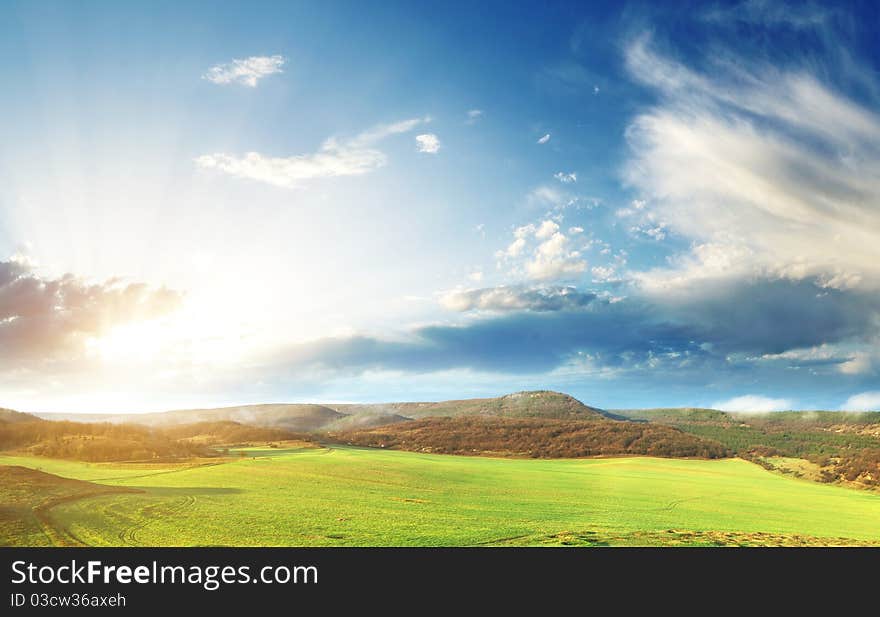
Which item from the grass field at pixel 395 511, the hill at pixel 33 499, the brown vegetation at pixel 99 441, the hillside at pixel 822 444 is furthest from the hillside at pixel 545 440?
the hill at pixel 33 499

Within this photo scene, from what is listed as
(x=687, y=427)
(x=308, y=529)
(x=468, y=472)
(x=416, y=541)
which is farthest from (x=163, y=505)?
(x=687, y=427)

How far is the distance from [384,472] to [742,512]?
96.5 ft

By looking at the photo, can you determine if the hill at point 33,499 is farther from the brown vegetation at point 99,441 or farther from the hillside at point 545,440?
the hillside at point 545,440

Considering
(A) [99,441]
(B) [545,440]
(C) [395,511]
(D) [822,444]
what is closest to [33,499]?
(A) [99,441]

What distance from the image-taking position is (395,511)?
95.5 ft

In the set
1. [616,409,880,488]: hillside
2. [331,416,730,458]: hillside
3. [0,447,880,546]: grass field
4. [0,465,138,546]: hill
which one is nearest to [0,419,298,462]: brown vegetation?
[0,447,880,546]: grass field

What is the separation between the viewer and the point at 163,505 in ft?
84.0

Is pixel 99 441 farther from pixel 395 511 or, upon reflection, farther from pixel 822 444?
pixel 822 444

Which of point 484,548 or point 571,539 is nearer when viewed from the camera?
point 484,548

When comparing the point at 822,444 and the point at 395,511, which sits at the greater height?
the point at 395,511

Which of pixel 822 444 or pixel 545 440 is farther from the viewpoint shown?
pixel 822 444

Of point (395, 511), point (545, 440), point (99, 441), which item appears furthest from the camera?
point (545, 440)

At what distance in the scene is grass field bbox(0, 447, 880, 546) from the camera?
2308cm
